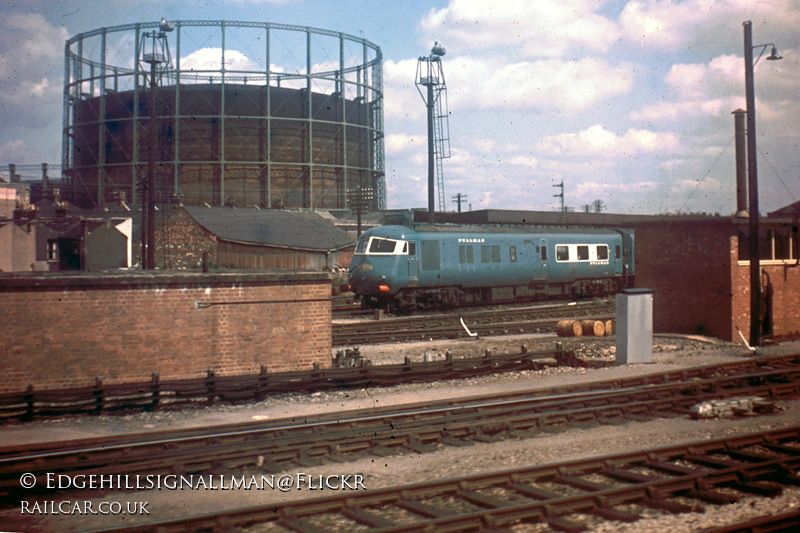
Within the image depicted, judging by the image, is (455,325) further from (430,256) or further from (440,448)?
(440,448)

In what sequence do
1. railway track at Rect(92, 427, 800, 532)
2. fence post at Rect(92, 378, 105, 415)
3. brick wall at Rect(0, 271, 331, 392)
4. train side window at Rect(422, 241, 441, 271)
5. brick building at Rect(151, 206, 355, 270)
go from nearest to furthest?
railway track at Rect(92, 427, 800, 532), fence post at Rect(92, 378, 105, 415), brick wall at Rect(0, 271, 331, 392), train side window at Rect(422, 241, 441, 271), brick building at Rect(151, 206, 355, 270)

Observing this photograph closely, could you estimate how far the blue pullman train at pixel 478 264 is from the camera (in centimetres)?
2323

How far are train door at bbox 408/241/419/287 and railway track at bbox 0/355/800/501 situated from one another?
37.8ft

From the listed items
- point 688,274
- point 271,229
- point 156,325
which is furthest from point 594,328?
point 271,229

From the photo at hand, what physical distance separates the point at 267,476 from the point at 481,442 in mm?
3196

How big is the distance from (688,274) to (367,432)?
15140 millimetres

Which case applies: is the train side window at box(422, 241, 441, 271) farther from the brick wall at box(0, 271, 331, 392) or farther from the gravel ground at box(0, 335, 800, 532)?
the brick wall at box(0, 271, 331, 392)

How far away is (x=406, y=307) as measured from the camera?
941 inches

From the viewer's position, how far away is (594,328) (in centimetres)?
1950

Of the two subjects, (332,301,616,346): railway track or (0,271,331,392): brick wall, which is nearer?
(0,271,331,392): brick wall

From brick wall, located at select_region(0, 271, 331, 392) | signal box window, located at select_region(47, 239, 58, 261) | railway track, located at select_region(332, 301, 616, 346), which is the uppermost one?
signal box window, located at select_region(47, 239, 58, 261)

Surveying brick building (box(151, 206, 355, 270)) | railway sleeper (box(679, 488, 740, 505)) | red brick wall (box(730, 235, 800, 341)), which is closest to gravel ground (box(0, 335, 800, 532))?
railway sleeper (box(679, 488, 740, 505))

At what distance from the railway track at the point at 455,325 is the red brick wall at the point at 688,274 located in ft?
6.75

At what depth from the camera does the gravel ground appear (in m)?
6.57
